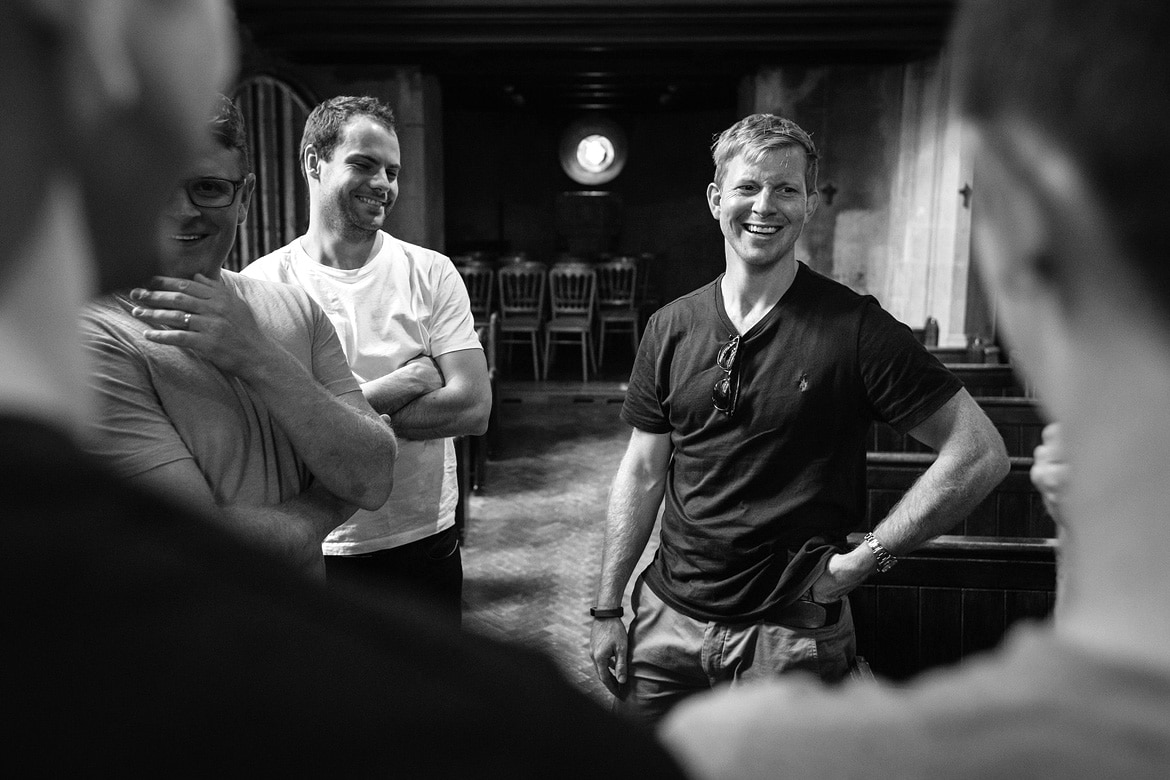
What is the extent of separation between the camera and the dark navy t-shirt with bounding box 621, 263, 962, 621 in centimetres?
227

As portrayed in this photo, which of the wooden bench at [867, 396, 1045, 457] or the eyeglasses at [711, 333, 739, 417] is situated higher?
the eyeglasses at [711, 333, 739, 417]

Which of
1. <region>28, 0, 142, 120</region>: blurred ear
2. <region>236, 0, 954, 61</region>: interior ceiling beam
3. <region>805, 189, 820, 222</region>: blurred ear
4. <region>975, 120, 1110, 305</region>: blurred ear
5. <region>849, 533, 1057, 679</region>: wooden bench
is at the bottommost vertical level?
<region>849, 533, 1057, 679</region>: wooden bench

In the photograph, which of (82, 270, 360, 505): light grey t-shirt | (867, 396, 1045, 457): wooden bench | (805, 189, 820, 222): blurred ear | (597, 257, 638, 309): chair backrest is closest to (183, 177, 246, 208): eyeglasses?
(82, 270, 360, 505): light grey t-shirt

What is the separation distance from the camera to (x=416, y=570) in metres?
2.71

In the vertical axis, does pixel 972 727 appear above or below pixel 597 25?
below

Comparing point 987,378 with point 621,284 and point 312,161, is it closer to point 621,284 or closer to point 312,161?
point 312,161

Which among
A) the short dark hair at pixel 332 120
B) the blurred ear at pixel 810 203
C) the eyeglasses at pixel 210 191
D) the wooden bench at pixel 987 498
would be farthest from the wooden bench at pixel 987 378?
the eyeglasses at pixel 210 191

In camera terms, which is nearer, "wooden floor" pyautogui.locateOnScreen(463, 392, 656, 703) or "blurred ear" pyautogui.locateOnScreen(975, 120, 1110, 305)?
"blurred ear" pyautogui.locateOnScreen(975, 120, 1110, 305)

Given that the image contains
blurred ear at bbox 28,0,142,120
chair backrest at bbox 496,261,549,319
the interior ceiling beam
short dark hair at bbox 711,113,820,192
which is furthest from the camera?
chair backrest at bbox 496,261,549,319

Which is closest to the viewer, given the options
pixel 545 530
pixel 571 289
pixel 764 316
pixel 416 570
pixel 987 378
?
pixel 764 316

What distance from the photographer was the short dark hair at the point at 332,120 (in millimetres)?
2787

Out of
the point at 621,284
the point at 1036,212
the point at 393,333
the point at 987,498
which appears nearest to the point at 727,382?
the point at 393,333

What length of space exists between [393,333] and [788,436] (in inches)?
44.5

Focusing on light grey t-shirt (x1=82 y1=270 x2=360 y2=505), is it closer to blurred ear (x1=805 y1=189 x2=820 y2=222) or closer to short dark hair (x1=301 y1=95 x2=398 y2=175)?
short dark hair (x1=301 y1=95 x2=398 y2=175)
